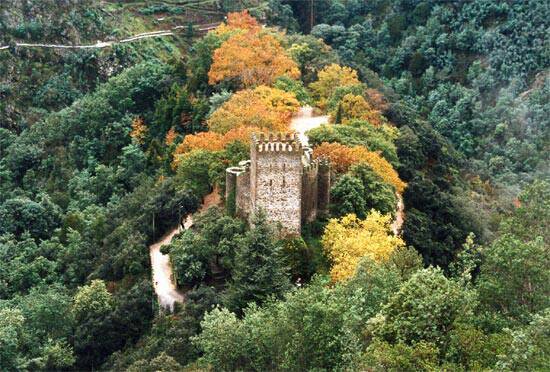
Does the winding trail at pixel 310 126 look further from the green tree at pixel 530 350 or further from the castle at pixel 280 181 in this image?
the green tree at pixel 530 350

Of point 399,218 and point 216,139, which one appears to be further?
point 399,218

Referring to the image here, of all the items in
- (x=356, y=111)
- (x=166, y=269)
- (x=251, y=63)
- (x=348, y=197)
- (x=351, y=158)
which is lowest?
(x=166, y=269)

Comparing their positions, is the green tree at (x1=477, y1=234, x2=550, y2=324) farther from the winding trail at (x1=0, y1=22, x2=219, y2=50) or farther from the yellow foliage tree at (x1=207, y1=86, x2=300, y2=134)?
the winding trail at (x1=0, y1=22, x2=219, y2=50)

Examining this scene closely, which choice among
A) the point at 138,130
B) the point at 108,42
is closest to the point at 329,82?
the point at 138,130

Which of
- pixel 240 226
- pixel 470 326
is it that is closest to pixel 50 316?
pixel 240 226

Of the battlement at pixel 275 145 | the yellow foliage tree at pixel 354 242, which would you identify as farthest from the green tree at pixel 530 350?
the battlement at pixel 275 145

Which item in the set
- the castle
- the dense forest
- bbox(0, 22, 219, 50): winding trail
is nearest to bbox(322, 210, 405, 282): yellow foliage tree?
the dense forest

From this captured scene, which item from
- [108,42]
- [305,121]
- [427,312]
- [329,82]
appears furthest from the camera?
[108,42]

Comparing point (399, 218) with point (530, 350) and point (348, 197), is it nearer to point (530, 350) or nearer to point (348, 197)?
point (348, 197)
